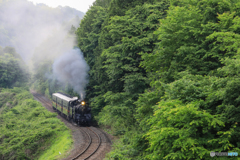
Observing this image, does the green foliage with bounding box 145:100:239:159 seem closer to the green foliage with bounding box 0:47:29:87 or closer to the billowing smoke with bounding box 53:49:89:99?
the billowing smoke with bounding box 53:49:89:99

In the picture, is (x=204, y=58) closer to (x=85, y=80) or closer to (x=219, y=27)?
(x=219, y=27)

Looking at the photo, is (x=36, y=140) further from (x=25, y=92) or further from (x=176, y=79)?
(x=25, y=92)

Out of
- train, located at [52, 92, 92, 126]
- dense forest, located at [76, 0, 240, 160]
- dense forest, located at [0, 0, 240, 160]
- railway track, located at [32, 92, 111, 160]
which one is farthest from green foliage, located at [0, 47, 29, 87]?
railway track, located at [32, 92, 111, 160]

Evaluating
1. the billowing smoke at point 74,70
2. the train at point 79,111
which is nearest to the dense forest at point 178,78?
the train at point 79,111

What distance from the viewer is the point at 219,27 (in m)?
10.2

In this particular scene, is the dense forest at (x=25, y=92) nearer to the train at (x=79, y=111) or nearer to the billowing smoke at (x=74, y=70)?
the train at (x=79, y=111)

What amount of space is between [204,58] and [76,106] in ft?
53.5

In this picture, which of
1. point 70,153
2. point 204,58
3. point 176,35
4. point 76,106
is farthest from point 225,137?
point 76,106

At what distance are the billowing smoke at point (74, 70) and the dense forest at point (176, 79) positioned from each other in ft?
7.06

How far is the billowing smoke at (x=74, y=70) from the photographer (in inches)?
1037

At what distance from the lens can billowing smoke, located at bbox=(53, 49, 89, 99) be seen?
2634 cm

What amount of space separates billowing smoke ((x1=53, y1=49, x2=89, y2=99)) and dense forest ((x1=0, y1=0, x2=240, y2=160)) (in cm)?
215

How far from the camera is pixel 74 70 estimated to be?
27156 mm

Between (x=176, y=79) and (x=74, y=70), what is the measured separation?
19.1 meters
